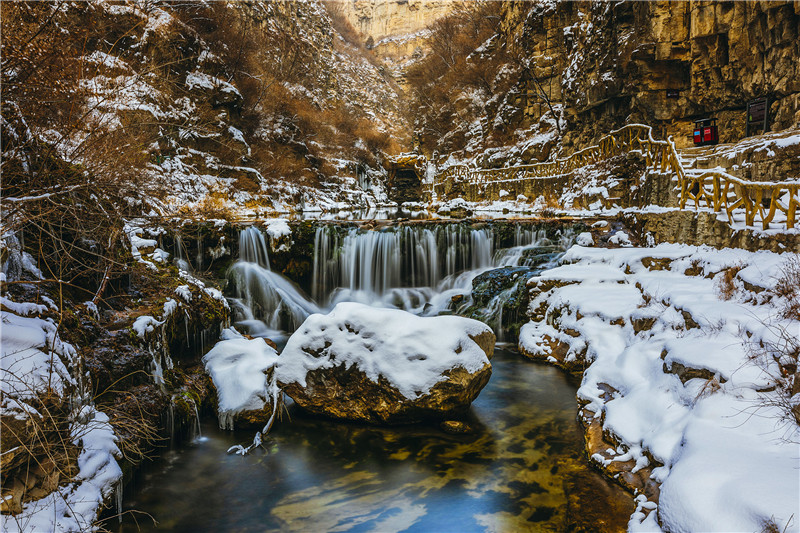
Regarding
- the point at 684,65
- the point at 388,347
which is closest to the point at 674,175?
the point at 388,347

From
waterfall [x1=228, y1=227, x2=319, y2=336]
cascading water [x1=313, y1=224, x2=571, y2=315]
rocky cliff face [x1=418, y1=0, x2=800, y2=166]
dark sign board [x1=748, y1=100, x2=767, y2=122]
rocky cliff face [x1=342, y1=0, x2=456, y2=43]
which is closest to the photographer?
waterfall [x1=228, y1=227, x2=319, y2=336]

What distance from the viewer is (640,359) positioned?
6125 mm

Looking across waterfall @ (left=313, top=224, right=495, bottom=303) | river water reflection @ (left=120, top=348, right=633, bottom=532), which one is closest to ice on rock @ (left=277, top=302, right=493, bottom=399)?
river water reflection @ (left=120, top=348, right=633, bottom=532)

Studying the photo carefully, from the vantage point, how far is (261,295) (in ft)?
40.4

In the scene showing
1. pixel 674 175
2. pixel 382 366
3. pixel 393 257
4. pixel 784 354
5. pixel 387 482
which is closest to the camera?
pixel 784 354

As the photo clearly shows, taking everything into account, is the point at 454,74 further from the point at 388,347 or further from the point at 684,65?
the point at 388,347

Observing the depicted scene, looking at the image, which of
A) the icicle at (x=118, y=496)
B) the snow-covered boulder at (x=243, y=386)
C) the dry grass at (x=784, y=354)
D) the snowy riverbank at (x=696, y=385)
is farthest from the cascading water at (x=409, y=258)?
the icicle at (x=118, y=496)

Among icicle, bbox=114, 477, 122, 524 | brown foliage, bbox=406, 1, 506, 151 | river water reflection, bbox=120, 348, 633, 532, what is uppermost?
brown foliage, bbox=406, 1, 506, 151

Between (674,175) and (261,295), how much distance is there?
11.7 metres

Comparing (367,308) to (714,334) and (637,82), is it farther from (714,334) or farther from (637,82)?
(637,82)

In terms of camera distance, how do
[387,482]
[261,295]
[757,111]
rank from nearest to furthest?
[387,482] → [261,295] → [757,111]

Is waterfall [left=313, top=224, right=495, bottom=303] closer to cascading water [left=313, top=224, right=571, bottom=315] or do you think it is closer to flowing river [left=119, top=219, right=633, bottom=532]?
cascading water [left=313, top=224, right=571, bottom=315]

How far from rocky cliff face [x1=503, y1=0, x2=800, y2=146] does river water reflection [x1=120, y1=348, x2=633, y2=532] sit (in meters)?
17.3

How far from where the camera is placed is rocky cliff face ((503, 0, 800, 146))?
15.8 m
